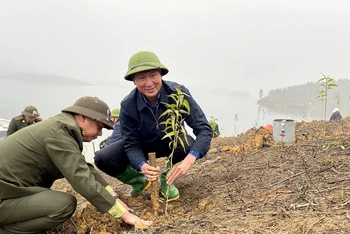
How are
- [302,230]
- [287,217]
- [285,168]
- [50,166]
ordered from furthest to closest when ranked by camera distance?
1. [285,168]
2. [50,166]
3. [287,217]
4. [302,230]

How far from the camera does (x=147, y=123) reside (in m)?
2.80

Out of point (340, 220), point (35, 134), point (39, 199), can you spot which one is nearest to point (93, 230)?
point (39, 199)

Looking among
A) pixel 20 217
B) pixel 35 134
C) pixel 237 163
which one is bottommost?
pixel 237 163

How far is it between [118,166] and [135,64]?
1047 mm

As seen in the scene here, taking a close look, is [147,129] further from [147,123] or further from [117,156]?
[117,156]

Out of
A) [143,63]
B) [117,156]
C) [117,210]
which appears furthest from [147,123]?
[117,210]

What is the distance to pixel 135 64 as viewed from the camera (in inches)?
99.0

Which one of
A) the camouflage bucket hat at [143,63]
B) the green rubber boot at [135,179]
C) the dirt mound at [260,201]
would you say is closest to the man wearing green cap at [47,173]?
the dirt mound at [260,201]

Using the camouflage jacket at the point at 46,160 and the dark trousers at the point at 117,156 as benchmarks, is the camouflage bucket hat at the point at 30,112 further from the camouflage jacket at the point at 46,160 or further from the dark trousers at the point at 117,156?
the camouflage jacket at the point at 46,160

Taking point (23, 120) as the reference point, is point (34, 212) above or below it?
above

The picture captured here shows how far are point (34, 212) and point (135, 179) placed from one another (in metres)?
1.19

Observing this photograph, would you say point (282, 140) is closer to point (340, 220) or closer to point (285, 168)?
point (285, 168)

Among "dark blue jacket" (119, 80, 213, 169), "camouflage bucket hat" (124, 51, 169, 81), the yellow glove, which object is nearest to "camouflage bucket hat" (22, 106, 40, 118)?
"dark blue jacket" (119, 80, 213, 169)

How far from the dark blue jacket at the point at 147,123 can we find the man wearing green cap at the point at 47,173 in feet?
1.83
